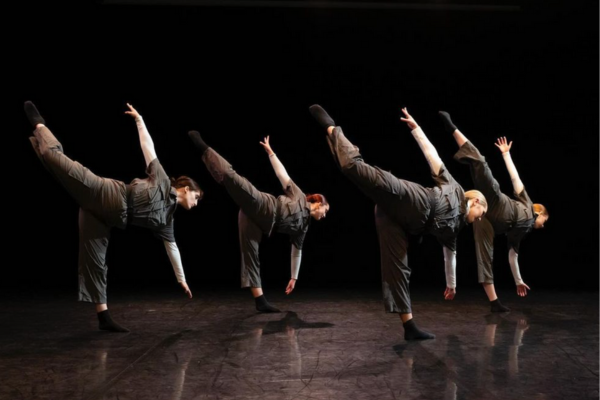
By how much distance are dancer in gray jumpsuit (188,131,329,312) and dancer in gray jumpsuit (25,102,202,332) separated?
40 cm

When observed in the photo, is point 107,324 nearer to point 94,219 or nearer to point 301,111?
point 94,219

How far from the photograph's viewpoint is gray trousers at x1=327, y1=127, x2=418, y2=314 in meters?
3.44

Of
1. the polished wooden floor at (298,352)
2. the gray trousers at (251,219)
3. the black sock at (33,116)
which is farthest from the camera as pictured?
the gray trousers at (251,219)

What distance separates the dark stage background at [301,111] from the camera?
6.10 metres

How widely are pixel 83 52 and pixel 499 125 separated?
414 cm

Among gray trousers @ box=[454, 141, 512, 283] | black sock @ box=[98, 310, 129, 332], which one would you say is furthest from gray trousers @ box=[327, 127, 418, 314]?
black sock @ box=[98, 310, 129, 332]

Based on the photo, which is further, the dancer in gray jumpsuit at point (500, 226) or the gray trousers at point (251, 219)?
the dancer in gray jumpsuit at point (500, 226)

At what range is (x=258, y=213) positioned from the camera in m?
4.46

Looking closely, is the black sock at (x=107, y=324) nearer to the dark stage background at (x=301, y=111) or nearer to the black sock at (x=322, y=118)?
the black sock at (x=322, y=118)

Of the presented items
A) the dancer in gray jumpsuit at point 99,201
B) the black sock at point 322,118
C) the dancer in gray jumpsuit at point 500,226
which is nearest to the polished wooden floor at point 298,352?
the dancer in gray jumpsuit at point 500,226

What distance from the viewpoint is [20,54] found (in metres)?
6.12

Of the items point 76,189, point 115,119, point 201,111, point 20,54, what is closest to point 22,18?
point 20,54

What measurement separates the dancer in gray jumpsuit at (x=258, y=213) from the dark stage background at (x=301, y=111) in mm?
1746

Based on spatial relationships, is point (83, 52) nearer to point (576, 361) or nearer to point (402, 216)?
point (402, 216)
